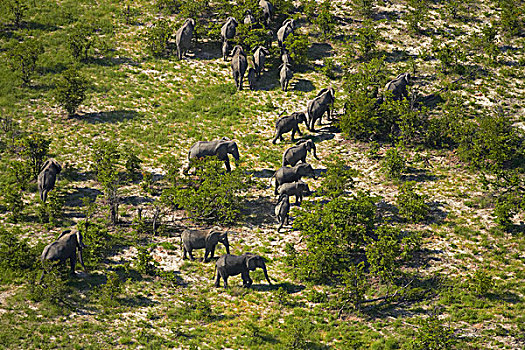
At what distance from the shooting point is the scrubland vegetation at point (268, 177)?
86.1 ft

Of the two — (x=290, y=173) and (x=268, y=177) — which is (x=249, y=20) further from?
(x=290, y=173)

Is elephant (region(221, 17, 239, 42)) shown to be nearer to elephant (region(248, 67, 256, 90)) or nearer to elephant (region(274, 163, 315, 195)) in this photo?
elephant (region(248, 67, 256, 90))

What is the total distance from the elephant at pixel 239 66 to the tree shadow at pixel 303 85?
4.27 meters

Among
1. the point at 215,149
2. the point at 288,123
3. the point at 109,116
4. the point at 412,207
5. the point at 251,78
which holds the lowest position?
the point at 412,207

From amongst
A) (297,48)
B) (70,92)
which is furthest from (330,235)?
(70,92)

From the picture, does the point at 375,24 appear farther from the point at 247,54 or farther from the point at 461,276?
the point at 461,276

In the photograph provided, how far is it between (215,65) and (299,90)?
26.2 feet

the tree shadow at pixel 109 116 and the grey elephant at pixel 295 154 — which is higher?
the tree shadow at pixel 109 116

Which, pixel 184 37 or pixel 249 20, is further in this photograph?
pixel 249 20

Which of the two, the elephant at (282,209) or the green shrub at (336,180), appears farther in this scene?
the green shrub at (336,180)

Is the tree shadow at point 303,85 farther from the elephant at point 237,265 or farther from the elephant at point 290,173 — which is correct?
the elephant at point 237,265

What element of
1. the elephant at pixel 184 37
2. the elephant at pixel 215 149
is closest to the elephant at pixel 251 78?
the elephant at pixel 184 37

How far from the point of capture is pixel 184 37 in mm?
48188

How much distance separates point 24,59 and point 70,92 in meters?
6.80
